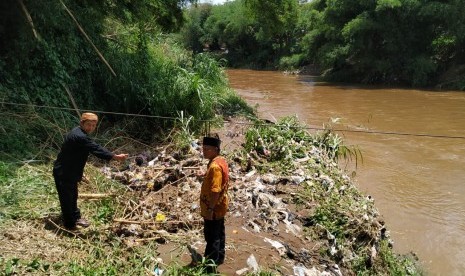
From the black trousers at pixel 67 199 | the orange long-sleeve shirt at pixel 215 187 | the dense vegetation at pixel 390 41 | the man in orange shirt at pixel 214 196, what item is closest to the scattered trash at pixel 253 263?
the man in orange shirt at pixel 214 196

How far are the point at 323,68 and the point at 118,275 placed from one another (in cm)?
3217

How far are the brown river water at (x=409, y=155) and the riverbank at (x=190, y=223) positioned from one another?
48.3 inches

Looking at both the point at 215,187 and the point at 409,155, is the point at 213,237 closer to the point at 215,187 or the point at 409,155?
the point at 215,187

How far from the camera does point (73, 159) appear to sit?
15.5 ft

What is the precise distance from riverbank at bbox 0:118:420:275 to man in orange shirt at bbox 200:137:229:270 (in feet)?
0.87

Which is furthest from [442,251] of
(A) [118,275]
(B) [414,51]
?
(B) [414,51]

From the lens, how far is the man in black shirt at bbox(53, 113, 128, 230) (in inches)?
183

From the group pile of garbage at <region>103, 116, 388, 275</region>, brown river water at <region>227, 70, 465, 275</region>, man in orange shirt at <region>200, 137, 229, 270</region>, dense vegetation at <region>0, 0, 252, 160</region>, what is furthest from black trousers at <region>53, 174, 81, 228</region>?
brown river water at <region>227, 70, 465, 275</region>

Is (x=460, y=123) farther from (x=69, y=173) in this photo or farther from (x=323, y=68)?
(x=323, y=68)

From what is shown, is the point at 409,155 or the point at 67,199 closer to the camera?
the point at 67,199

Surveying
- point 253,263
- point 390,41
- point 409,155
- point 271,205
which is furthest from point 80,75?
point 390,41

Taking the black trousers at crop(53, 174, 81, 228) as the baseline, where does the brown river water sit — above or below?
below

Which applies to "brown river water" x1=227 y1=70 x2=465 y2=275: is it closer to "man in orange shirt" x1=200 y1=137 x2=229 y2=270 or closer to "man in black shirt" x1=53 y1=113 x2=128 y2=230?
"man in orange shirt" x1=200 y1=137 x2=229 y2=270

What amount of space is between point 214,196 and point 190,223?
126 centimetres
